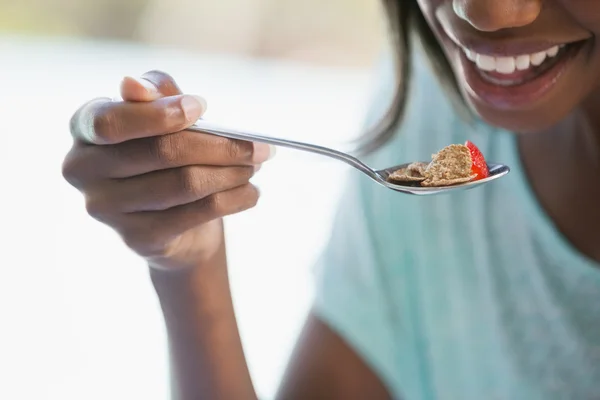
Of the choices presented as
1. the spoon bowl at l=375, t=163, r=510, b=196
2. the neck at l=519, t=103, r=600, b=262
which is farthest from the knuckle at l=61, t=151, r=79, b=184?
the neck at l=519, t=103, r=600, b=262

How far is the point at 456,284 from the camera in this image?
0.80 meters

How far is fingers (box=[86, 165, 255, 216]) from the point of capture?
1.61ft

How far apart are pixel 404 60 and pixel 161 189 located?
38cm

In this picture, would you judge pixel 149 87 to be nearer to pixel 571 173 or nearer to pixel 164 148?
pixel 164 148

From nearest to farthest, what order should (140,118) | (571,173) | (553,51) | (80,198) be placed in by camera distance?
(140,118), (553,51), (571,173), (80,198)

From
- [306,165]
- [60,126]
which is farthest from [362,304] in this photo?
[60,126]

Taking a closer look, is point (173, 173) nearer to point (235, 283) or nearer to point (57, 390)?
point (57, 390)

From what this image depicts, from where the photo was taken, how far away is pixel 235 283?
1.19m

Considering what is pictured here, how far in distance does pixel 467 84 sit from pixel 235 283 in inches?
26.6

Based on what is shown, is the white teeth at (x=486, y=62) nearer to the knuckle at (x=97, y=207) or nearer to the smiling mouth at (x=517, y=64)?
the smiling mouth at (x=517, y=64)

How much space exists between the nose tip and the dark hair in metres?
0.24

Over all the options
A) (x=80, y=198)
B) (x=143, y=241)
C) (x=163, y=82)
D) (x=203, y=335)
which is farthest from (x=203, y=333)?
(x=80, y=198)

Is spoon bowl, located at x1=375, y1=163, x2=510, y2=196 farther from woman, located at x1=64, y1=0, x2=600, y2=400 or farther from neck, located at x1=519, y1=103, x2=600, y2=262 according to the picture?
neck, located at x1=519, y1=103, x2=600, y2=262

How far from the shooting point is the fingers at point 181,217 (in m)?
0.51
